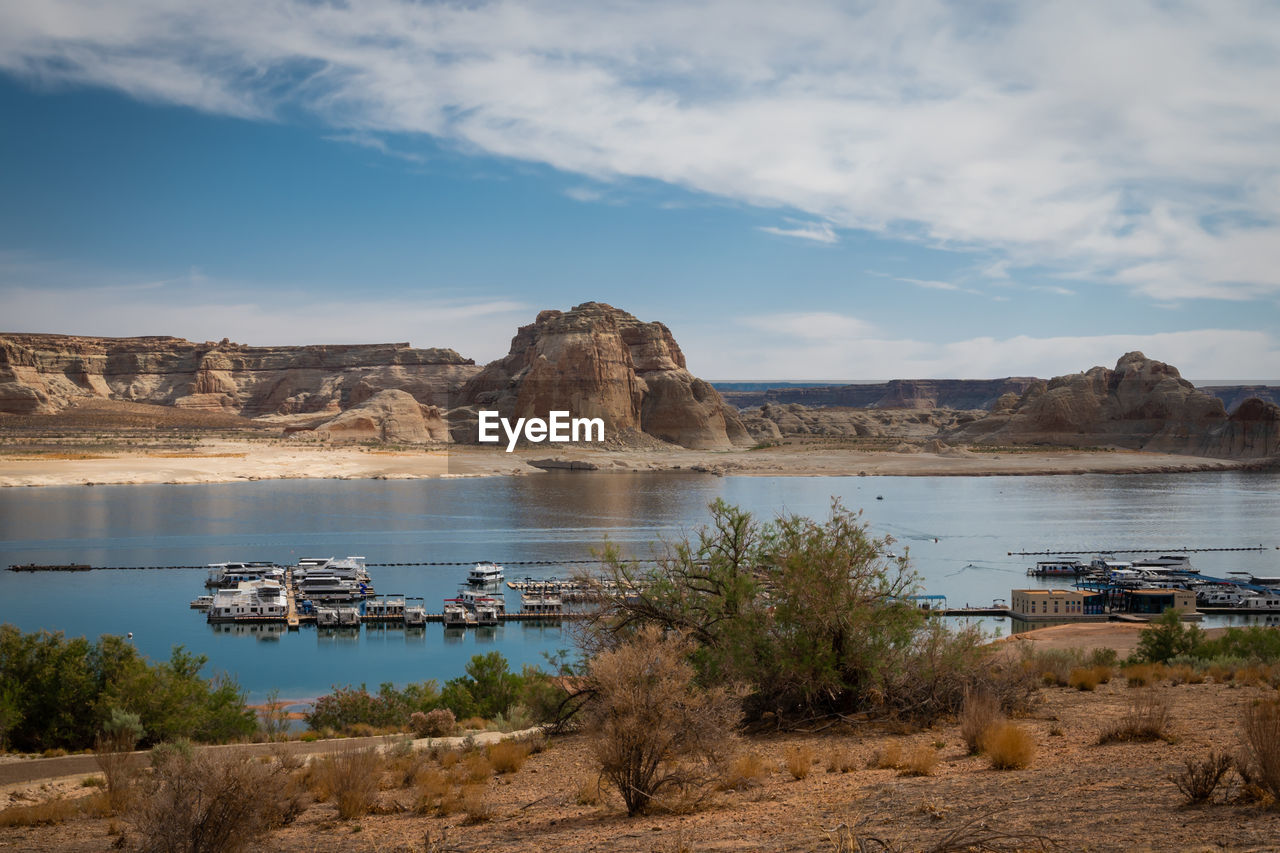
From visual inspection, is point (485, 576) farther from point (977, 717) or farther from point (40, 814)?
point (977, 717)

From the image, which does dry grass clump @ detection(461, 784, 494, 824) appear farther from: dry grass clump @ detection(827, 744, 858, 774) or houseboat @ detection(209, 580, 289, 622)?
houseboat @ detection(209, 580, 289, 622)

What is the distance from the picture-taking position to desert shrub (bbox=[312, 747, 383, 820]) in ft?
29.5

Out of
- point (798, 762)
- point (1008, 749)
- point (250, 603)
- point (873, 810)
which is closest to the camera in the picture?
point (873, 810)

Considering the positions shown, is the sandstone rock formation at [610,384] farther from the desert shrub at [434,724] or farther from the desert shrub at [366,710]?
the desert shrub at [434,724]

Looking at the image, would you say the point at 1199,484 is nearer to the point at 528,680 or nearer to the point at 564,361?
the point at 564,361

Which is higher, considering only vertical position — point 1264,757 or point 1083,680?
point 1264,757

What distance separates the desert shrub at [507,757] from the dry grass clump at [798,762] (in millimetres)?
3044

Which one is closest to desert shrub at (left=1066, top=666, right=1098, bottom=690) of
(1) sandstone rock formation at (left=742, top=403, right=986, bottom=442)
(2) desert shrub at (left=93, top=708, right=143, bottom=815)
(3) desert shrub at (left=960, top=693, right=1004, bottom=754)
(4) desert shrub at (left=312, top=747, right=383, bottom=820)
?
(3) desert shrub at (left=960, top=693, right=1004, bottom=754)

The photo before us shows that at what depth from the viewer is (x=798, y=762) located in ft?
29.9

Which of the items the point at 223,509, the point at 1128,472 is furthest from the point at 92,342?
the point at 1128,472

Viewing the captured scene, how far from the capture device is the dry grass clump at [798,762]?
8.96 m

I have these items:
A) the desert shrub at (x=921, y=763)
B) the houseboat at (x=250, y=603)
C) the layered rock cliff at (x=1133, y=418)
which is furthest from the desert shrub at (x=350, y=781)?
the layered rock cliff at (x=1133, y=418)

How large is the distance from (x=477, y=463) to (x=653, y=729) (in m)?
86.3

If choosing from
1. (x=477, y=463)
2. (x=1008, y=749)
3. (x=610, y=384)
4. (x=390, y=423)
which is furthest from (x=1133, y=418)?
(x=1008, y=749)
